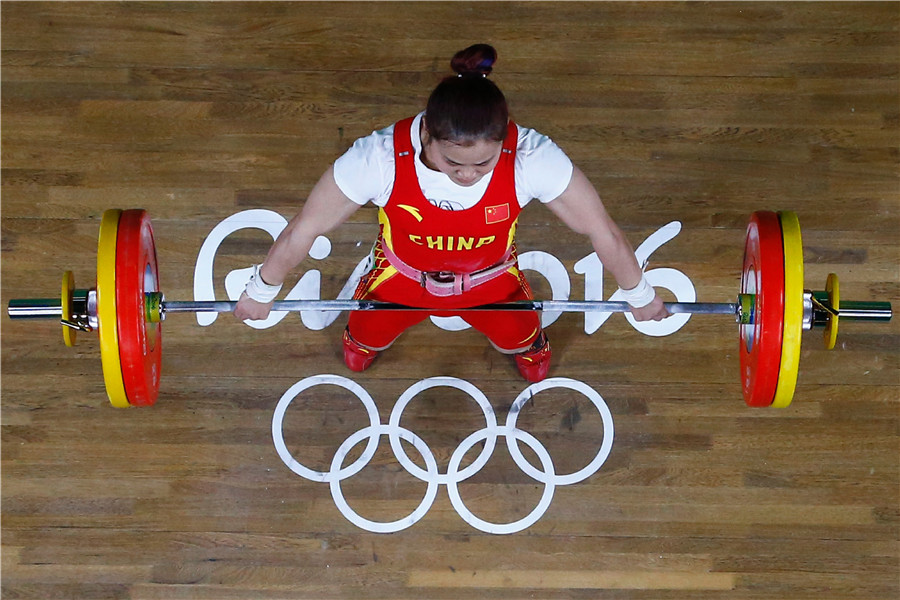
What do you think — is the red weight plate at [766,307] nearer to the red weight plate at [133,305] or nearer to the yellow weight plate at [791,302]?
the yellow weight plate at [791,302]

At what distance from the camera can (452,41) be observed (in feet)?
10.4

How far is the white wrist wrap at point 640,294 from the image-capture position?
2176mm

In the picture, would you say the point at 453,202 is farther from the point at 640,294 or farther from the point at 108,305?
the point at 108,305

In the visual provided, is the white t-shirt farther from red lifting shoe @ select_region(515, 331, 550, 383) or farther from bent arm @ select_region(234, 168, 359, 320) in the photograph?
red lifting shoe @ select_region(515, 331, 550, 383)

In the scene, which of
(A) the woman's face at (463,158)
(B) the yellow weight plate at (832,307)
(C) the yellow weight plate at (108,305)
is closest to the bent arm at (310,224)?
(A) the woman's face at (463,158)

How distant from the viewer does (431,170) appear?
74.9 inches

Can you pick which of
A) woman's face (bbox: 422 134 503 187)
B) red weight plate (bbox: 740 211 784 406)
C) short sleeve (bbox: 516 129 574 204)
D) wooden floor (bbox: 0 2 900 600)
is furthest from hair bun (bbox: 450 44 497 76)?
wooden floor (bbox: 0 2 900 600)

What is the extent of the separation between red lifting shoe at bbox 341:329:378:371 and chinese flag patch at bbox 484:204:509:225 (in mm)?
823

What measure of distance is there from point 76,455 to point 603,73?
2.21 metres

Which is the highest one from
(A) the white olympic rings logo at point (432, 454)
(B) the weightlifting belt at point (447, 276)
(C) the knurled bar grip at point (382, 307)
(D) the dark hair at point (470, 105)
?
(D) the dark hair at point (470, 105)

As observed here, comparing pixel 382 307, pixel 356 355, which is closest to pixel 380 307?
pixel 382 307

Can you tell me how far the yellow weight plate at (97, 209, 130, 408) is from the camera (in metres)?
2.04

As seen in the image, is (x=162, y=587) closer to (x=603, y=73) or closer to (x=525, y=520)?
(x=525, y=520)

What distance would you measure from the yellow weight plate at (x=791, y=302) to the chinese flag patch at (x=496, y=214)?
0.68m
